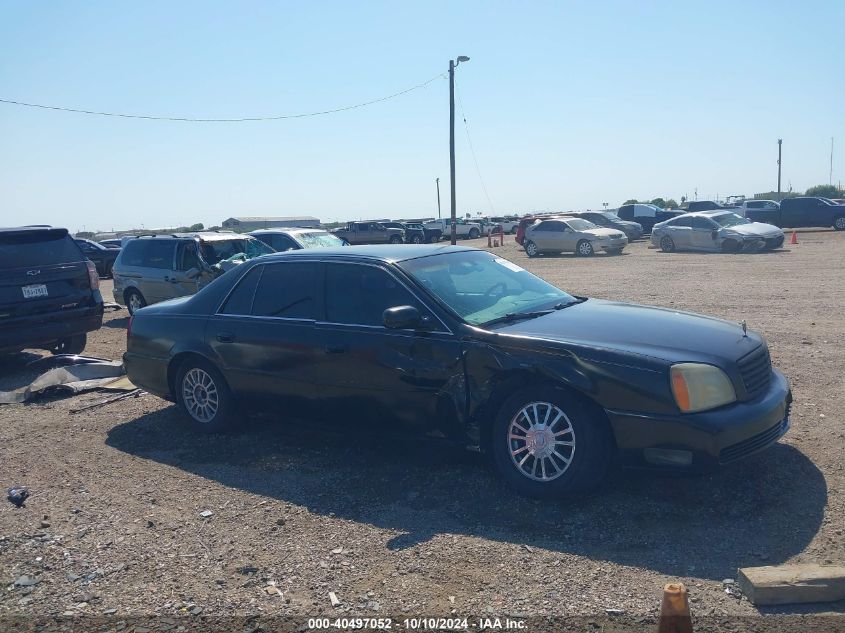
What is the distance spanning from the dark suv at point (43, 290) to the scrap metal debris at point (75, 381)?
2.61ft

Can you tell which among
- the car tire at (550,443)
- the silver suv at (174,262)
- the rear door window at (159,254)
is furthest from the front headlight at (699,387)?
the rear door window at (159,254)

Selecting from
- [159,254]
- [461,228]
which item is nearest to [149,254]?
[159,254]

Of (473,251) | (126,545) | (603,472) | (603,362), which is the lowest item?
(126,545)

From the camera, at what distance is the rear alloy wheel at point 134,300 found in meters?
15.0

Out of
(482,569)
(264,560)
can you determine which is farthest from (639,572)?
(264,560)

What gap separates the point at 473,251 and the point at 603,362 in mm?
2256

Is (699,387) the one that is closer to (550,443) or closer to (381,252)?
(550,443)

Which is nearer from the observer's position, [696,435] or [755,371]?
[696,435]

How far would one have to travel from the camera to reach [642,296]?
15.1 m

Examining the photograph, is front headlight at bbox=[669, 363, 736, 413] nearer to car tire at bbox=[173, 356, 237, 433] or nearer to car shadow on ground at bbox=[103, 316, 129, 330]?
car tire at bbox=[173, 356, 237, 433]

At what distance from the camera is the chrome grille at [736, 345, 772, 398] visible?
4.97 m

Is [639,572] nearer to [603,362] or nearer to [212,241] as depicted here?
[603,362]

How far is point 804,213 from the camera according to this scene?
36.3m

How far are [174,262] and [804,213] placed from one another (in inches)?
1222
